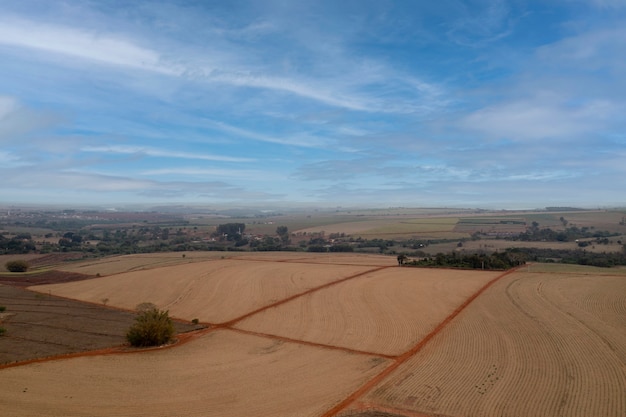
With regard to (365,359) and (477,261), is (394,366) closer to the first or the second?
(365,359)

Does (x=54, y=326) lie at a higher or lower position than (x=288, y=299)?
lower

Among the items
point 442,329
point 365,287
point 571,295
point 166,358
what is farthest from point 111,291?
point 571,295

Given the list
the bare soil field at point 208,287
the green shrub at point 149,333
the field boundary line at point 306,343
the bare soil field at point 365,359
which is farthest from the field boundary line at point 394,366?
the bare soil field at point 208,287

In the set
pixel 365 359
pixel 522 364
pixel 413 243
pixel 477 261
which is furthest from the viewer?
pixel 413 243

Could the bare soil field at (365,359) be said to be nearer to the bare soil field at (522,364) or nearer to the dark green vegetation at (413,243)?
the bare soil field at (522,364)

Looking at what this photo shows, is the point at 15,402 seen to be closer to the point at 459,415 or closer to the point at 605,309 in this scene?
the point at 459,415

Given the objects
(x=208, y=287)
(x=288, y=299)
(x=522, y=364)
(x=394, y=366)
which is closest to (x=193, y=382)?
(x=394, y=366)
